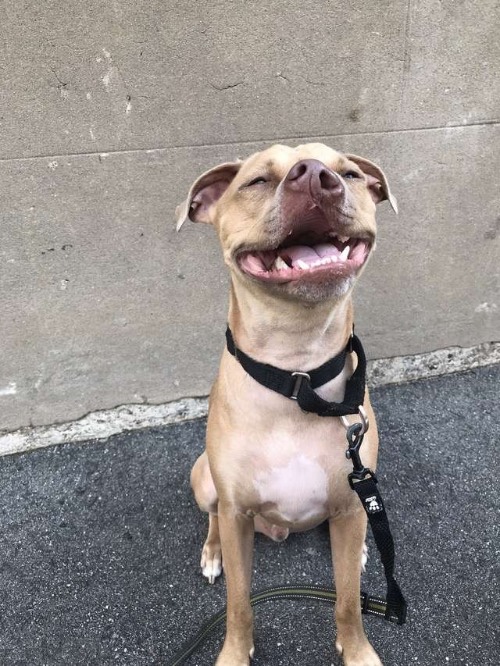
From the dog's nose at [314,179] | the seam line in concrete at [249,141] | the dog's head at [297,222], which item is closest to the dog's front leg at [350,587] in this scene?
the dog's head at [297,222]

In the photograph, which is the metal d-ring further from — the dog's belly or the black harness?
the dog's belly

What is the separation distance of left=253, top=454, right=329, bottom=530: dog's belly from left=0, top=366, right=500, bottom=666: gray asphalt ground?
0.67 m

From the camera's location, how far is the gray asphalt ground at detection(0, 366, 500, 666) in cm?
214

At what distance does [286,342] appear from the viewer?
5.81ft

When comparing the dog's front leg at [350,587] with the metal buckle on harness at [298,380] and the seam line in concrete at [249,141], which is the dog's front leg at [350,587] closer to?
the metal buckle on harness at [298,380]

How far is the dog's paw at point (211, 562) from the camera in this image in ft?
7.86

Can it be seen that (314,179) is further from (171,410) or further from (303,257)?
(171,410)

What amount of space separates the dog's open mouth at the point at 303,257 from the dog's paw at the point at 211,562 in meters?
1.48

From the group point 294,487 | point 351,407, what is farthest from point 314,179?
point 294,487

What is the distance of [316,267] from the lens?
1426 mm

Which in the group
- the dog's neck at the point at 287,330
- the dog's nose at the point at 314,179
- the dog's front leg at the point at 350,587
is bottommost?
the dog's front leg at the point at 350,587

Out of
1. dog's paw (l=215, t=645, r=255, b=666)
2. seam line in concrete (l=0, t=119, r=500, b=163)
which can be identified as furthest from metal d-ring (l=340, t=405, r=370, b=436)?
seam line in concrete (l=0, t=119, r=500, b=163)

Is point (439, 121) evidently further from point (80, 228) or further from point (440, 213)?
point (80, 228)

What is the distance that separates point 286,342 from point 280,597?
3.92 ft
